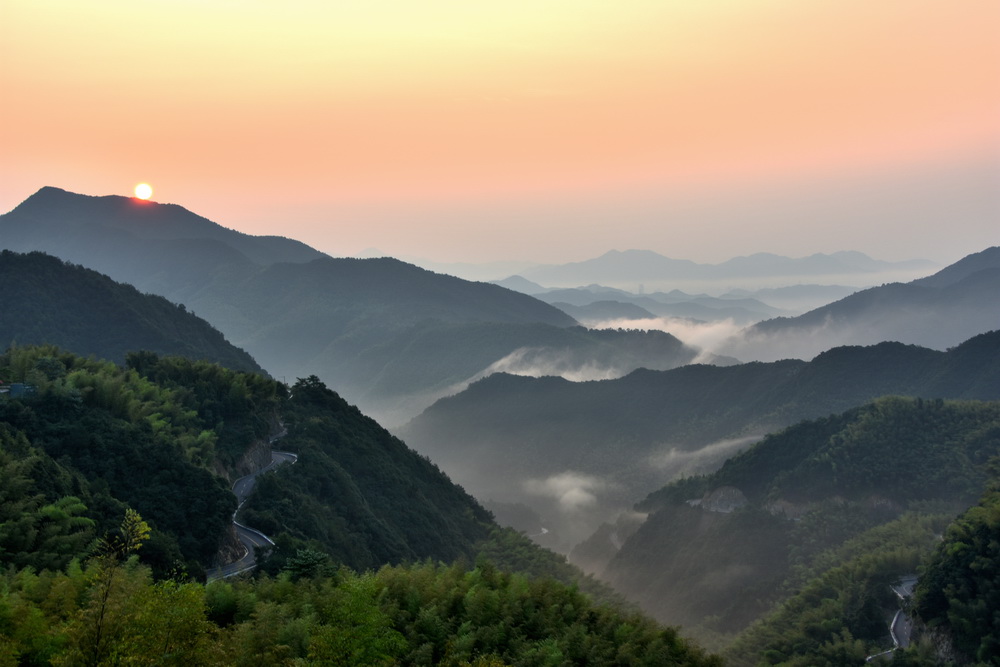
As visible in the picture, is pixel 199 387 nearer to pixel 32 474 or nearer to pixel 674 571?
pixel 32 474

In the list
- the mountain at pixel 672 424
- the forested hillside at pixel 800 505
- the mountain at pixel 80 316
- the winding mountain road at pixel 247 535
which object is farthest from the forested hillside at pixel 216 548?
the mountain at pixel 672 424

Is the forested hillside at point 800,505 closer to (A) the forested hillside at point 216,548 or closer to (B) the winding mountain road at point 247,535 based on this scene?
(A) the forested hillside at point 216,548

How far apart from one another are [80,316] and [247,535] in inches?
3240

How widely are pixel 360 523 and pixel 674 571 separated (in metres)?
58.0

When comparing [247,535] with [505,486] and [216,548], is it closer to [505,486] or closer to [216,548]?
[216,548]

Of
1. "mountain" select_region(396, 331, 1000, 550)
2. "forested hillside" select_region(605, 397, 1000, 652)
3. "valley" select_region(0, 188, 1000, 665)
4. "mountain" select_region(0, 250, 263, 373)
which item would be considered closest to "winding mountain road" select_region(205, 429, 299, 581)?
"valley" select_region(0, 188, 1000, 665)

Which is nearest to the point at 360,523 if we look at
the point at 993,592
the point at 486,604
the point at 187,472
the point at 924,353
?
the point at 187,472

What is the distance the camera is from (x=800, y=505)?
102 metres

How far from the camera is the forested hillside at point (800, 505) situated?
295 feet

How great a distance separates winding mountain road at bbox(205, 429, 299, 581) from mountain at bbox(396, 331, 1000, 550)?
83.9 m

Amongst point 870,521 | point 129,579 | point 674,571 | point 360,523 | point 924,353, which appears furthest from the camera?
point 924,353

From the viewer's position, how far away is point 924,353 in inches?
6024

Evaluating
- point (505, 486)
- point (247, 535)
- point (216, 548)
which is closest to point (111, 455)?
point (216, 548)

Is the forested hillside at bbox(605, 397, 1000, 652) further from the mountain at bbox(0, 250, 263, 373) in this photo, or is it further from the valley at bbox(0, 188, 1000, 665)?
the mountain at bbox(0, 250, 263, 373)
